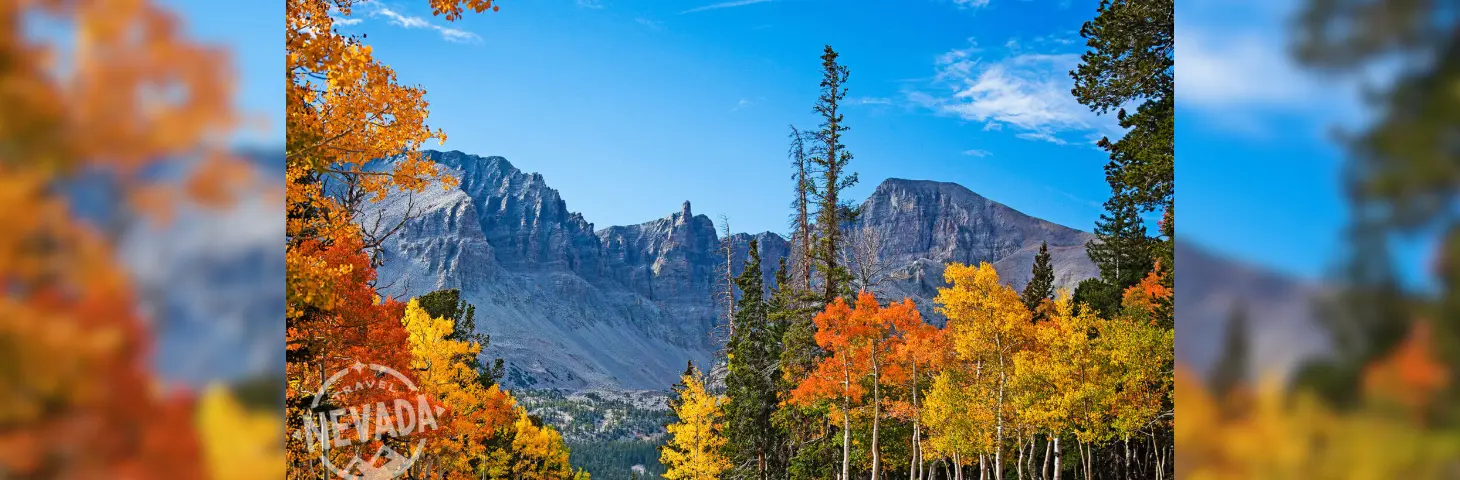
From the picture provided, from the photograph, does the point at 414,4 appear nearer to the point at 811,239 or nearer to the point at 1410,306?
the point at 811,239

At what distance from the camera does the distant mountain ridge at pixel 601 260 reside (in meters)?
122

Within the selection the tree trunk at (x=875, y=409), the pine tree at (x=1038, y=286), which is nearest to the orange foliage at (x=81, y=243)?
the tree trunk at (x=875, y=409)

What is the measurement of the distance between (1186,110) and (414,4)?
123 m

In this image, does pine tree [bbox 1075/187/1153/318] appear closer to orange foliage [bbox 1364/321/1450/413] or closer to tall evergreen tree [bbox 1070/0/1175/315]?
tall evergreen tree [bbox 1070/0/1175/315]

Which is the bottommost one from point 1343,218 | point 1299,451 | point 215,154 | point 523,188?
point 1299,451

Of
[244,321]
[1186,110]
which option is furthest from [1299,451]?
[244,321]

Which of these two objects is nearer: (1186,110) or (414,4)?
(1186,110)

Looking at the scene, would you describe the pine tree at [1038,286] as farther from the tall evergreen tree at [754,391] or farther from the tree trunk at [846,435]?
the tree trunk at [846,435]

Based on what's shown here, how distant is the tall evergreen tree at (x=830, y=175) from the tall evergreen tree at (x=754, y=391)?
7.59 ft

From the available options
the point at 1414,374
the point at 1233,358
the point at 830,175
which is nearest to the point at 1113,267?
the point at 830,175

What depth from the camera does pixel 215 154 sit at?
129 cm

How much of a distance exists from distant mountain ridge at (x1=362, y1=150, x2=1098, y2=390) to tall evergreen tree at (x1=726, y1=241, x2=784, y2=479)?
2973 inches

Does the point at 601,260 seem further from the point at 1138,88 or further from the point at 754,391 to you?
the point at 1138,88

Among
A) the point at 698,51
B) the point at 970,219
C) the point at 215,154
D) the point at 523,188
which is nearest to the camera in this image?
the point at 215,154
